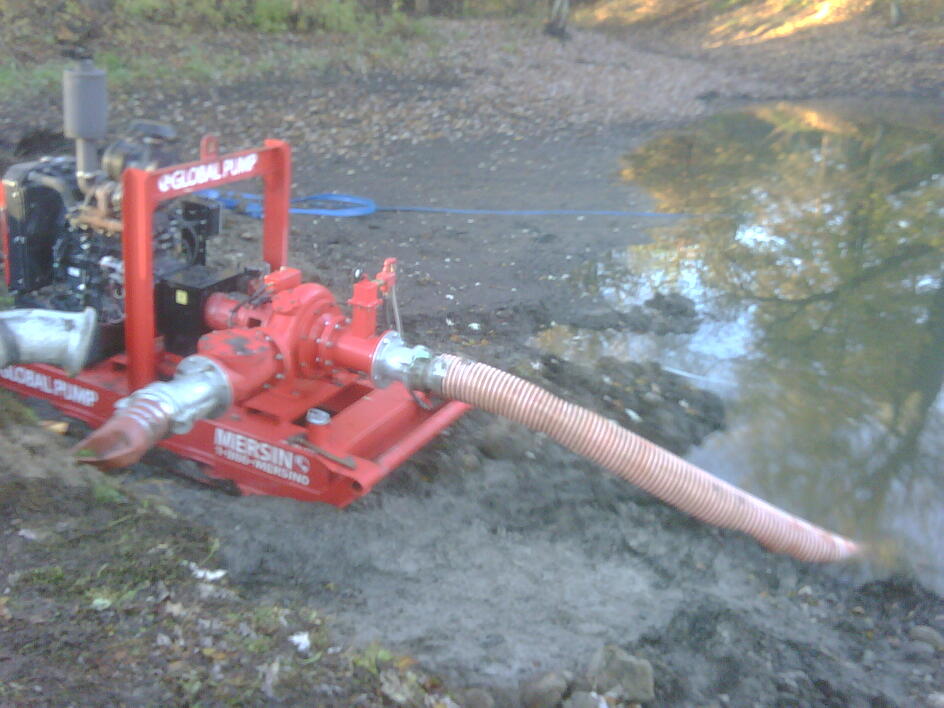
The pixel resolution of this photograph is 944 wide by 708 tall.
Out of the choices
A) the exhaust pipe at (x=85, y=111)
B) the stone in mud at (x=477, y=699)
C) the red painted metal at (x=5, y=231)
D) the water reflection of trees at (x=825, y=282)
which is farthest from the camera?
the water reflection of trees at (x=825, y=282)

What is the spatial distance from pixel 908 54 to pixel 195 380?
57.2 feet

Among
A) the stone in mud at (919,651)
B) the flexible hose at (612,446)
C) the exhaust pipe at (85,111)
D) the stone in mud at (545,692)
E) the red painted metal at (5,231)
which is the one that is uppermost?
the exhaust pipe at (85,111)

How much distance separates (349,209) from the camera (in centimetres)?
796

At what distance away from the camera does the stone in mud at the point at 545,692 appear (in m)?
2.96

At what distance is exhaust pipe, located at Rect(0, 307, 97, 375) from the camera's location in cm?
376

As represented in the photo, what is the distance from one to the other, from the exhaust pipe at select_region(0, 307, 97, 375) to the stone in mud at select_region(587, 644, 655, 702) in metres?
2.37

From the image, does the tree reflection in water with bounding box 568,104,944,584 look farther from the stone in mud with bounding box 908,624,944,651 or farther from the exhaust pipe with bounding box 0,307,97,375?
the exhaust pipe with bounding box 0,307,97,375

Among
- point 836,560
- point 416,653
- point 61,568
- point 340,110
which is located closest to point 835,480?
point 836,560

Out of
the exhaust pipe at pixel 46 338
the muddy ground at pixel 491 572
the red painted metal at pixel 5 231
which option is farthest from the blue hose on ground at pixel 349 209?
the exhaust pipe at pixel 46 338

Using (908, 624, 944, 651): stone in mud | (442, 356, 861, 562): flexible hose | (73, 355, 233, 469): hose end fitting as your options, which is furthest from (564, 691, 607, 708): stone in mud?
(73, 355, 233, 469): hose end fitting

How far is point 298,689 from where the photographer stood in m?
2.67

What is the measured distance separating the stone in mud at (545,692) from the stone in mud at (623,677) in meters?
0.13

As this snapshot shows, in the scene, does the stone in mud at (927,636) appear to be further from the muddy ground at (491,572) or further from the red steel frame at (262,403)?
the red steel frame at (262,403)

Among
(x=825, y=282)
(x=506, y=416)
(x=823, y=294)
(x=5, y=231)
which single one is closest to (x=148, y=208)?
(x=5, y=231)
